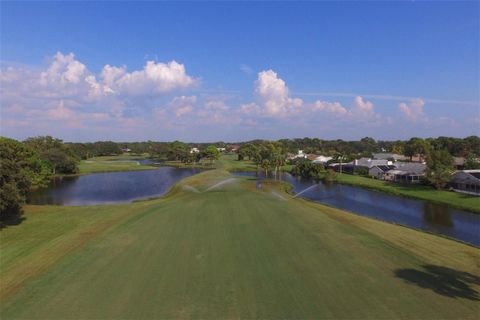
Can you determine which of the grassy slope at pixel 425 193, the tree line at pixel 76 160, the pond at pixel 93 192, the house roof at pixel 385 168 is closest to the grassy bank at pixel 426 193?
the grassy slope at pixel 425 193

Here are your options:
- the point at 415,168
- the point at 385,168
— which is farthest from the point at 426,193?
the point at 385,168

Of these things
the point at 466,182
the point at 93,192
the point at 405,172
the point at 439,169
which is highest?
the point at 439,169

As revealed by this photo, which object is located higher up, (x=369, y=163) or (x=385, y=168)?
(x=369, y=163)

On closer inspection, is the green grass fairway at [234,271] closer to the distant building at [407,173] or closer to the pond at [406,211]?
the pond at [406,211]

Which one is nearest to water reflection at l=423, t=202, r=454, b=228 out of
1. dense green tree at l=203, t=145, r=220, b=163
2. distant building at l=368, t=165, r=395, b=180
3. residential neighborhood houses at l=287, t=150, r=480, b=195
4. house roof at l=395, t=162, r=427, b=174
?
residential neighborhood houses at l=287, t=150, r=480, b=195

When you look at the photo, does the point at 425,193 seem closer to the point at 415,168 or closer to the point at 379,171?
the point at 415,168
